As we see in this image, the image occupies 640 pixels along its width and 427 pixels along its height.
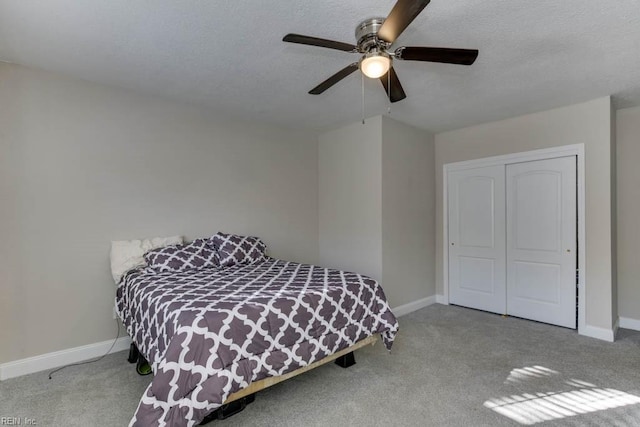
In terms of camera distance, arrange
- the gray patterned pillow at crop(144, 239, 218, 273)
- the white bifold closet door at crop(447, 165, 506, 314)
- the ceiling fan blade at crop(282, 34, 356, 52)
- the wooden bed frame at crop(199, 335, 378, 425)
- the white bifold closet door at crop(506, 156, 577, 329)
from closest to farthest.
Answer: the ceiling fan blade at crop(282, 34, 356, 52) < the wooden bed frame at crop(199, 335, 378, 425) < the gray patterned pillow at crop(144, 239, 218, 273) < the white bifold closet door at crop(506, 156, 577, 329) < the white bifold closet door at crop(447, 165, 506, 314)

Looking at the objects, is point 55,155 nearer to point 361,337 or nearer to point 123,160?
point 123,160

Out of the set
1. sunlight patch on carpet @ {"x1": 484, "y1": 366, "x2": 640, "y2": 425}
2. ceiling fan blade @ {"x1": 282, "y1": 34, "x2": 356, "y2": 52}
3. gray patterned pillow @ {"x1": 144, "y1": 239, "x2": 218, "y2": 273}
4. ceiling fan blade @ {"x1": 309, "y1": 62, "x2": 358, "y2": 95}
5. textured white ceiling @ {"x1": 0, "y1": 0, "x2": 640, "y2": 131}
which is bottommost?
sunlight patch on carpet @ {"x1": 484, "y1": 366, "x2": 640, "y2": 425}

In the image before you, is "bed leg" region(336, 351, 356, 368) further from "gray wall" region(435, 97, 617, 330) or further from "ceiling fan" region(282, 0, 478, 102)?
"gray wall" region(435, 97, 617, 330)

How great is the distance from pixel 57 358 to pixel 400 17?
3.53 m

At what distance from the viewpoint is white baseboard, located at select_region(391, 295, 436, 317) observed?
3959 millimetres

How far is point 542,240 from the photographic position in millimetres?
3676

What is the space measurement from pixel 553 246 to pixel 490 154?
1.30 m

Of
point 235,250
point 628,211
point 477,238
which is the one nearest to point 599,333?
point 628,211

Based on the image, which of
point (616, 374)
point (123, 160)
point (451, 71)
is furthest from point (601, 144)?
point (123, 160)

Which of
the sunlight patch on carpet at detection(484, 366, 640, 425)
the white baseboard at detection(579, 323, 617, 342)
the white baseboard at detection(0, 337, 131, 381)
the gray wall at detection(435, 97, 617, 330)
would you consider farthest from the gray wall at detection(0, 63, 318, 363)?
the white baseboard at detection(579, 323, 617, 342)

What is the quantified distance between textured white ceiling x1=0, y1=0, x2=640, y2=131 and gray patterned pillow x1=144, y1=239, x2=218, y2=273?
150 centimetres

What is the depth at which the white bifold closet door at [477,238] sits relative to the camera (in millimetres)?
4023

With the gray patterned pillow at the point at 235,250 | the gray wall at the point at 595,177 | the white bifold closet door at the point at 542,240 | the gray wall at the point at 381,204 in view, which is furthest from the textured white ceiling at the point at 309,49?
the gray patterned pillow at the point at 235,250

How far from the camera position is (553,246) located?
3.60 meters
